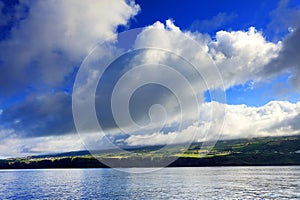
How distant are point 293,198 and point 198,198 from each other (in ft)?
59.8

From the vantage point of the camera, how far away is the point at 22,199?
235 ft

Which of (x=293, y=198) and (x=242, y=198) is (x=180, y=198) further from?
(x=293, y=198)

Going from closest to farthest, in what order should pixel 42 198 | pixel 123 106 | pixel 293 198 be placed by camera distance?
1. pixel 293 198
2. pixel 42 198
3. pixel 123 106

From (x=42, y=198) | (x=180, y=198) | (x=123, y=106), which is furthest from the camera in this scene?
(x=123, y=106)

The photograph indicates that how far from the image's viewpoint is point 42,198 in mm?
71688

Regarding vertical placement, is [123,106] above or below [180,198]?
above

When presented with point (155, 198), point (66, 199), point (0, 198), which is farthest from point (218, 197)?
point (0, 198)

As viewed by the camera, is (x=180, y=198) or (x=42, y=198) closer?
(x=180, y=198)

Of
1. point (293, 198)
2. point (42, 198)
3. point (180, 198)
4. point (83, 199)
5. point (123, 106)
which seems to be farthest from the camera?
point (123, 106)

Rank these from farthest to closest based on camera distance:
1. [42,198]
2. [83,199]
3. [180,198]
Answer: [42,198] < [83,199] < [180,198]

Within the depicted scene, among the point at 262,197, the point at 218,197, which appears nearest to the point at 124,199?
the point at 218,197

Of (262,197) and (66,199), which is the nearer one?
(262,197)

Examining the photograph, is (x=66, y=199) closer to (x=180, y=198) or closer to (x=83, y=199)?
(x=83, y=199)

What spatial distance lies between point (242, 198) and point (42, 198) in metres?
45.5
